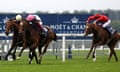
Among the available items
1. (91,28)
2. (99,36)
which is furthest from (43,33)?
(99,36)

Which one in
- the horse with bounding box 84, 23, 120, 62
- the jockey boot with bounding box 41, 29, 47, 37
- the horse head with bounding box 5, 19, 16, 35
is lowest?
the horse with bounding box 84, 23, 120, 62

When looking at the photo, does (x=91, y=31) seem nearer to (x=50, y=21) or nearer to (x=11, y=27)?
(x=11, y=27)

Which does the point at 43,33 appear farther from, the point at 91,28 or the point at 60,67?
the point at 60,67

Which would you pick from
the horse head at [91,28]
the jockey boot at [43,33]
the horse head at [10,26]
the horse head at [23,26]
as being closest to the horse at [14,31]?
the horse head at [10,26]

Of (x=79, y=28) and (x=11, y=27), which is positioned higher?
(x=11, y=27)

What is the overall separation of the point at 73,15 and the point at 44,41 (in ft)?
26.9

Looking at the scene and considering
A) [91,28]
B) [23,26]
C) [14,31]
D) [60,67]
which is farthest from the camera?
[91,28]

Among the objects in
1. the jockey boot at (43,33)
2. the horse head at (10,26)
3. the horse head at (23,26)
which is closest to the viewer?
the horse head at (23,26)

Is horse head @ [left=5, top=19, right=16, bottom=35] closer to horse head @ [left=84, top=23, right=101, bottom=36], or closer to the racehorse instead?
the racehorse

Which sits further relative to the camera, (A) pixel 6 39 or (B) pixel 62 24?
(B) pixel 62 24

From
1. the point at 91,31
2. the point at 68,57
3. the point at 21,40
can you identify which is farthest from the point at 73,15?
the point at 21,40

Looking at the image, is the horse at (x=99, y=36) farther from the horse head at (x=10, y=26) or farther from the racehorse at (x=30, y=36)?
the horse head at (x=10, y=26)

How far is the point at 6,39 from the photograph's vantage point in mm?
23188

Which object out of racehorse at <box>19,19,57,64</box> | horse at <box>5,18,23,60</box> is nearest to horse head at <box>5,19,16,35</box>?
horse at <box>5,18,23,60</box>
